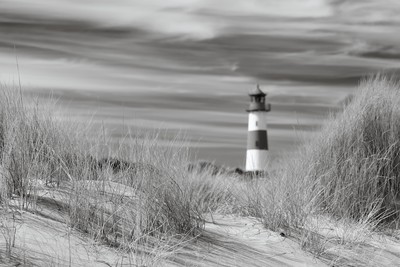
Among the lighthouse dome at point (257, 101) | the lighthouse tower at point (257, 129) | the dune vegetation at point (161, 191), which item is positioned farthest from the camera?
the lighthouse dome at point (257, 101)

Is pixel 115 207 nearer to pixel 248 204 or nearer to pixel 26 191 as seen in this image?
pixel 26 191

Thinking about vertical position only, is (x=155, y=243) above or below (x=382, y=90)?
below

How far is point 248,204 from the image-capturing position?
4.76 m

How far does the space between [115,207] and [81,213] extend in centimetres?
29

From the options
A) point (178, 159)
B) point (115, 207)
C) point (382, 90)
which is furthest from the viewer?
point (382, 90)

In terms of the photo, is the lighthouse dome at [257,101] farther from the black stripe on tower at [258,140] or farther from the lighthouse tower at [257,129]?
the black stripe on tower at [258,140]

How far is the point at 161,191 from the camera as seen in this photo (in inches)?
145

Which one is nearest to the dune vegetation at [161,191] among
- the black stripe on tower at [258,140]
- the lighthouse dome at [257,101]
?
the black stripe on tower at [258,140]

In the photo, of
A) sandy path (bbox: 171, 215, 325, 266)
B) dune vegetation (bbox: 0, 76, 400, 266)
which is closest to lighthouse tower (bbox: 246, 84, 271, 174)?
dune vegetation (bbox: 0, 76, 400, 266)

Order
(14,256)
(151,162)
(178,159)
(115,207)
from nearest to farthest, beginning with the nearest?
(14,256) < (115,207) < (151,162) < (178,159)

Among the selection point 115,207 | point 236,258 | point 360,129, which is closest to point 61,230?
point 115,207

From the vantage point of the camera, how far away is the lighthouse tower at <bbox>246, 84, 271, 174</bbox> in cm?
2061

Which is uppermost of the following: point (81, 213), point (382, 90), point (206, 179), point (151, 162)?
point (382, 90)

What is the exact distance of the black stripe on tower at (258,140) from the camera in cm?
2109
